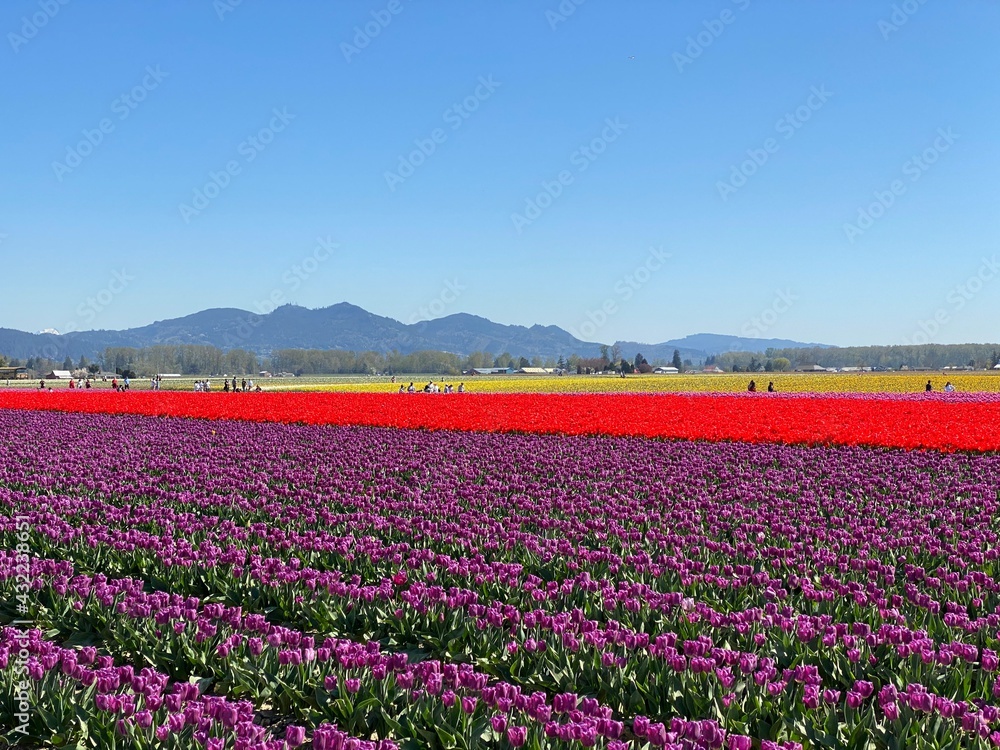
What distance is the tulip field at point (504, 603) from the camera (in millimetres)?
4293

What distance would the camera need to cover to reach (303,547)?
8156 millimetres

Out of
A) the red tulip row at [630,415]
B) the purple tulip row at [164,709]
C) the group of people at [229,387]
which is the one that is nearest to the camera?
the purple tulip row at [164,709]

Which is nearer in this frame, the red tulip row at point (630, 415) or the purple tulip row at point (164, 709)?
the purple tulip row at point (164, 709)

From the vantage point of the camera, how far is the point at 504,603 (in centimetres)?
646

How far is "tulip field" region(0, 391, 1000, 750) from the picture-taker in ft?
14.1

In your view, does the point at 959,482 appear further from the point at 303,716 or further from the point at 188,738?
the point at 188,738

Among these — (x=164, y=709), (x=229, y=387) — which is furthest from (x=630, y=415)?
(x=229, y=387)

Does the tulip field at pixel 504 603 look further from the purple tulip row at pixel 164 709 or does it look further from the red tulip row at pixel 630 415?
the red tulip row at pixel 630 415

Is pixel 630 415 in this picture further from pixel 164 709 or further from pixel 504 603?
pixel 164 709

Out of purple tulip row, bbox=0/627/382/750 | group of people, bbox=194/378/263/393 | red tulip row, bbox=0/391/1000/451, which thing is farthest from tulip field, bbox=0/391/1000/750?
group of people, bbox=194/378/263/393

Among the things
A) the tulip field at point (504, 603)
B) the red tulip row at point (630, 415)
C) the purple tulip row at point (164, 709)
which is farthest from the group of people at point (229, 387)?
the purple tulip row at point (164, 709)

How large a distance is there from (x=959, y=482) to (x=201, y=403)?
24772 millimetres

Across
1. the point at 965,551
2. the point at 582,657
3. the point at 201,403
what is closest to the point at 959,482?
the point at 965,551

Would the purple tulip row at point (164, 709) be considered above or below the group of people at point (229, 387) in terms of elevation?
below
